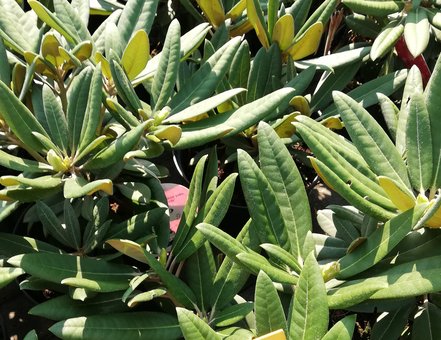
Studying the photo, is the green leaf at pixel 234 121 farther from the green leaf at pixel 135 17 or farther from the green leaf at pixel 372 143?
the green leaf at pixel 135 17

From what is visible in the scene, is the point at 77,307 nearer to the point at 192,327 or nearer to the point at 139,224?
the point at 139,224

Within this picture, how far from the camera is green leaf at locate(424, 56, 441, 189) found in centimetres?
77

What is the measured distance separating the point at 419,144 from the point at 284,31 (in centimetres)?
50

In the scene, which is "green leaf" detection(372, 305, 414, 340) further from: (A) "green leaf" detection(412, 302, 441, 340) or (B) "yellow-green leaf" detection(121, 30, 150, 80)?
(B) "yellow-green leaf" detection(121, 30, 150, 80)

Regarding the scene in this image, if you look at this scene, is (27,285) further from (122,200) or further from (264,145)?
(264,145)

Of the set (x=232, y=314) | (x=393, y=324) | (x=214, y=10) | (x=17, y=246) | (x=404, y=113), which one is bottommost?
(x=393, y=324)

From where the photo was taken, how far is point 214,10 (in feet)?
4.10

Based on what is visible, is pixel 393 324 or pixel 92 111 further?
pixel 393 324

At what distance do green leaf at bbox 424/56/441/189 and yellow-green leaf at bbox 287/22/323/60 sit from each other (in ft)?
1.36

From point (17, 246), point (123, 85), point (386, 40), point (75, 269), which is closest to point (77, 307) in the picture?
point (75, 269)

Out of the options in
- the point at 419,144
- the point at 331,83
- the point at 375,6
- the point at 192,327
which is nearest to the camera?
the point at 192,327

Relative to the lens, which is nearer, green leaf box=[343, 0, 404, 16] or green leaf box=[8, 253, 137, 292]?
green leaf box=[8, 253, 137, 292]

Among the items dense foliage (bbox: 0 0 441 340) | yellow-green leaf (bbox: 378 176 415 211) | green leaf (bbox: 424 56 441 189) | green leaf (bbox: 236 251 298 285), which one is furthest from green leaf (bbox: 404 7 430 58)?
green leaf (bbox: 236 251 298 285)

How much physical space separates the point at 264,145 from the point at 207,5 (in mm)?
527
